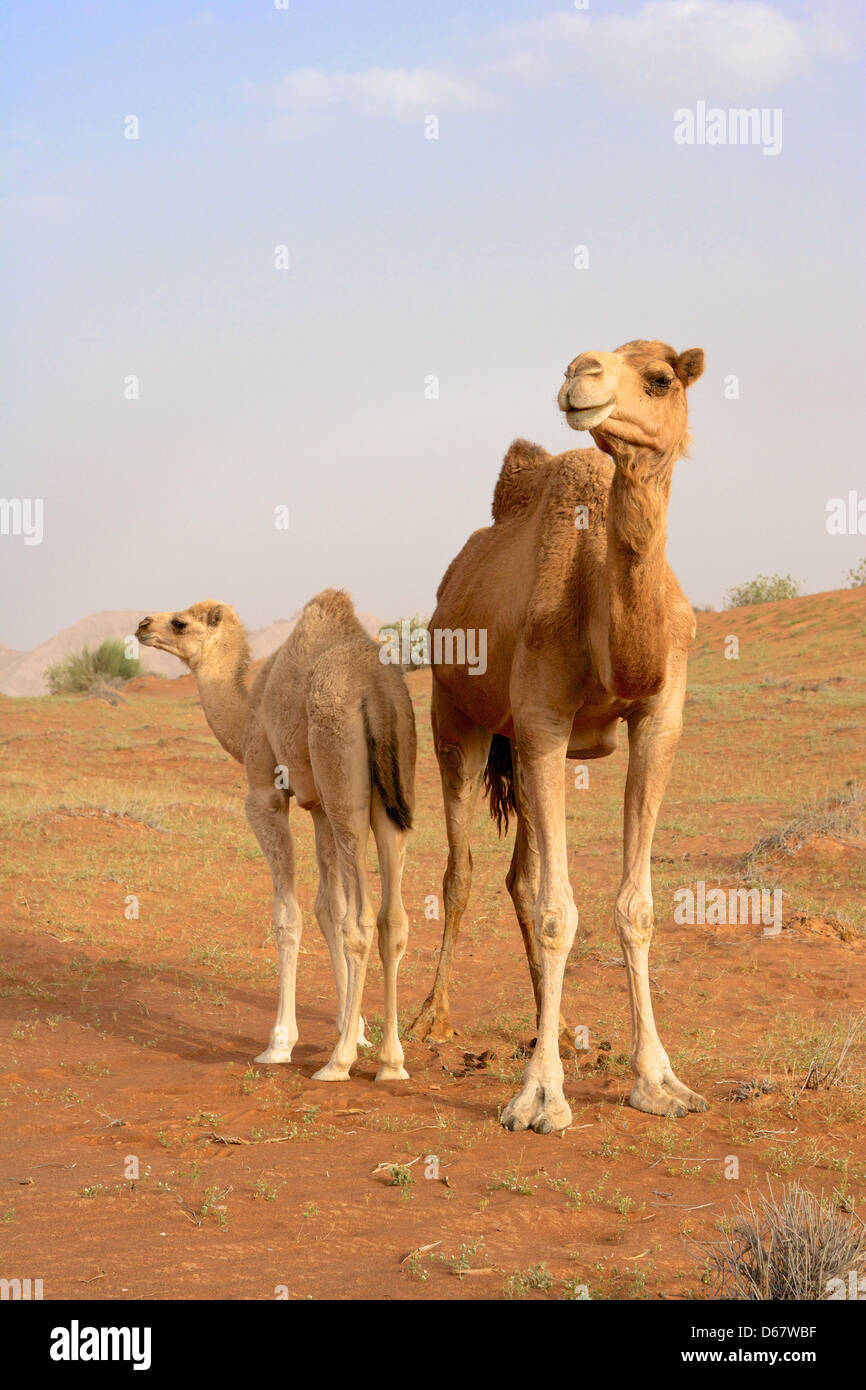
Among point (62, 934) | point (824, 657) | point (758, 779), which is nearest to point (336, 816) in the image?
point (62, 934)

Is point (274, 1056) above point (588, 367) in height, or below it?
below

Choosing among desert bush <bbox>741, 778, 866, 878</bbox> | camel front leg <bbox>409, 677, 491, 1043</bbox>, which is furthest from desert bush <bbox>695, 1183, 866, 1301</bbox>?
desert bush <bbox>741, 778, 866, 878</bbox>

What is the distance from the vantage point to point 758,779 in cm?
1861

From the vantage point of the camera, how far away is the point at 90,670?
41250 mm

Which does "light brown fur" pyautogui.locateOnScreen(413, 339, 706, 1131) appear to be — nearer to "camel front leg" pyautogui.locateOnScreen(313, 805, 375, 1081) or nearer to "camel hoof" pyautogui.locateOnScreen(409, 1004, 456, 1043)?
"camel hoof" pyautogui.locateOnScreen(409, 1004, 456, 1043)

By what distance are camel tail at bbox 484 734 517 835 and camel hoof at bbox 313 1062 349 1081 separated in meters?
2.19

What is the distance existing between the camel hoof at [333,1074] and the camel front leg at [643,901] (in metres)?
1.51

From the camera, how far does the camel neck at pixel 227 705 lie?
791 cm

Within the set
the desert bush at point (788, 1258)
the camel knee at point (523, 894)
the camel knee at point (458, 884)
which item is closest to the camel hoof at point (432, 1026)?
the camel knee at point (458, 884)

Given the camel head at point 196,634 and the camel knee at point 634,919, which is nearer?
the camel knee at point 634,919

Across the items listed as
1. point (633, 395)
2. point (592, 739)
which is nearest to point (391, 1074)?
point (592, 739)

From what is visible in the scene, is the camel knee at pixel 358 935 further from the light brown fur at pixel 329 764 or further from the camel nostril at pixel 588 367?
the camel nostril at pixel 588 367

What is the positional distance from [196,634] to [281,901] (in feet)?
6.25

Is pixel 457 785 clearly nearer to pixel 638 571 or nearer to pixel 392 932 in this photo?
pixel 392 932
